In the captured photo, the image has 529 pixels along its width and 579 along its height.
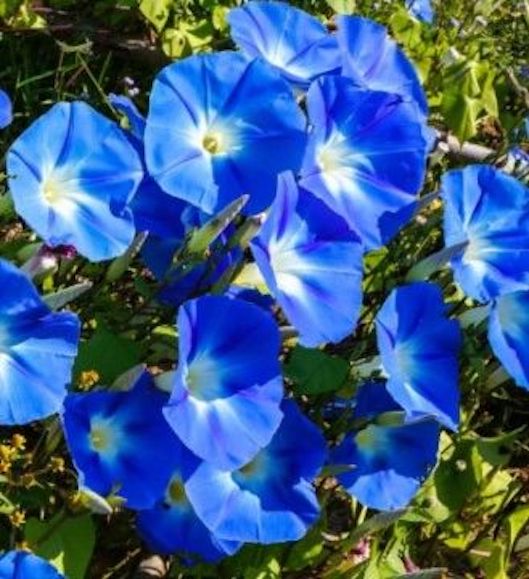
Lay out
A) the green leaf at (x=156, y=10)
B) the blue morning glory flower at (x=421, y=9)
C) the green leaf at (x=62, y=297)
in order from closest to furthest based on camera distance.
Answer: the green leaf at (x=62, y=297)
the green leaf at (x=156, y=10)
the blue morning glory flower at (x=421, y=9)

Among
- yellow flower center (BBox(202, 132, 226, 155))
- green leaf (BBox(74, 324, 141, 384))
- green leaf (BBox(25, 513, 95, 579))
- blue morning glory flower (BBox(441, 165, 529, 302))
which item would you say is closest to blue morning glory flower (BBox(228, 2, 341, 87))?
yellow flower center (BBox(202, 132, 226, 155))

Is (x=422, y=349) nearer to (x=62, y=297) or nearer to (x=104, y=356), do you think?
(x=104, y=356)

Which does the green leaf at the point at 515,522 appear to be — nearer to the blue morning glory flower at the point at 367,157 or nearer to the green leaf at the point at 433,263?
the green leaf at the point at 433,263

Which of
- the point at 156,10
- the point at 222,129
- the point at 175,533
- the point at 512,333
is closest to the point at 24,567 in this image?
the point at 175,533

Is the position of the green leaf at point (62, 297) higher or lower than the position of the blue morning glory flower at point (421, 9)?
higher

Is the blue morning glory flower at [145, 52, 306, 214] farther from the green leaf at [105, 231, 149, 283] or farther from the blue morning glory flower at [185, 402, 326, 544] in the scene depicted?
the blue morning glory flower at [185, 402, 326, 544]

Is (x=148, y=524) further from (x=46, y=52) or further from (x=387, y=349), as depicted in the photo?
(x=46, y=52)

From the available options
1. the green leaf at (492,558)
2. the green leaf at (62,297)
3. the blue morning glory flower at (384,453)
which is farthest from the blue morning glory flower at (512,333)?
the green leaf at (62,297)
